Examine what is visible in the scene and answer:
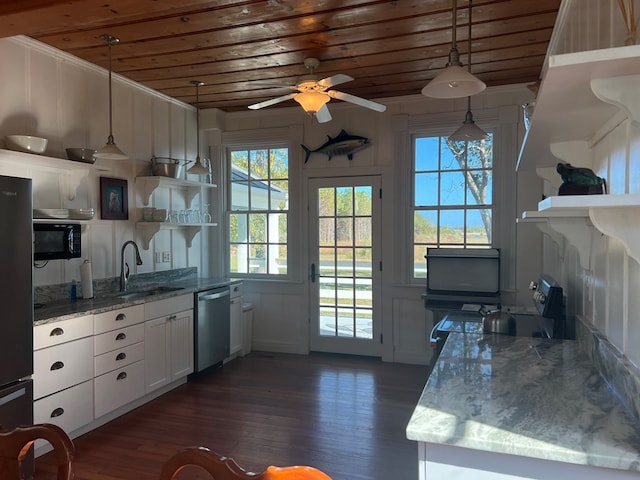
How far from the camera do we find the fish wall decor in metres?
4.92

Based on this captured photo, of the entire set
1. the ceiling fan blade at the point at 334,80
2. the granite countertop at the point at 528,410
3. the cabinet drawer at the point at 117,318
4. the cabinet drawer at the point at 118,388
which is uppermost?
the ceiling fan blade at the point at 334,80

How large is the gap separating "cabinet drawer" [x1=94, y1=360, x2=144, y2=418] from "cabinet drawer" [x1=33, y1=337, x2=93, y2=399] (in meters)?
0.16

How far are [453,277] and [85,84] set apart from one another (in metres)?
3.61

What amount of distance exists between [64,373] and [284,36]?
8.71 ft

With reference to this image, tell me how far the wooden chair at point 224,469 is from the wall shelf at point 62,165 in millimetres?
2704

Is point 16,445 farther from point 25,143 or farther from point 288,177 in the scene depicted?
point 288,177

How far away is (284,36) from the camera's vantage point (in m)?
3.27

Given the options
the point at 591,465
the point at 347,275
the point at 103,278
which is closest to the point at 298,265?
the point at 347,275

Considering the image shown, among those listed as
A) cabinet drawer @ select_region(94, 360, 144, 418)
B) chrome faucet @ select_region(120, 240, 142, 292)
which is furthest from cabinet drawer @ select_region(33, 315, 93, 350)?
chrome faucet @ select_region(120, 240, 142, 292)

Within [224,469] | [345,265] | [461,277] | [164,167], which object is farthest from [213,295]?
[224,469]

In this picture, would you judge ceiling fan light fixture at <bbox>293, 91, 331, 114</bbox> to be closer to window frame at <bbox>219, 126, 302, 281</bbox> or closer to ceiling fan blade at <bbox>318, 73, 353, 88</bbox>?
ceiling fan blade at <bbox>318, 73, 353, 88</bbox>

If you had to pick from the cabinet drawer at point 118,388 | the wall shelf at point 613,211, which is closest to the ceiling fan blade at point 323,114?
the cabinet drawer at point 118,388

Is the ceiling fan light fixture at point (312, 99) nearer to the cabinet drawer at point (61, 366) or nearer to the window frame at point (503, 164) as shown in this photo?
the window frame at point (503, 164)

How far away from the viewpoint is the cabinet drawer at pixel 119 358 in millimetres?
3236
